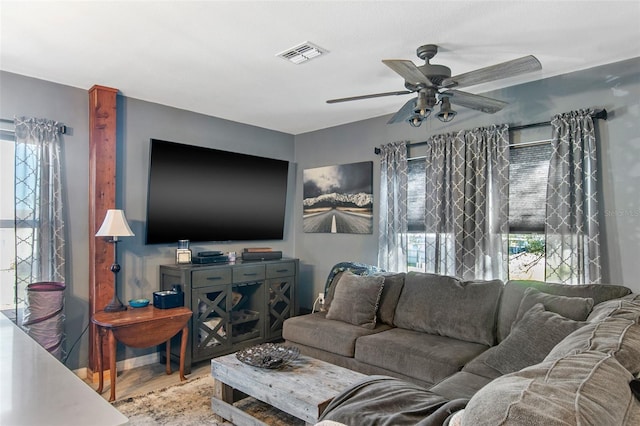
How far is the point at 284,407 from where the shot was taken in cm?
217

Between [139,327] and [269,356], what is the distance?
1.23m

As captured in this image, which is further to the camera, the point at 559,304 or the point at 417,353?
the point at 417,353

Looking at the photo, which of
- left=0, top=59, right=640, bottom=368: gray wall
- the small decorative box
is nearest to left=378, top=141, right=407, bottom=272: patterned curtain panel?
left=0, top=59, right=640, bottom=368: gray wall

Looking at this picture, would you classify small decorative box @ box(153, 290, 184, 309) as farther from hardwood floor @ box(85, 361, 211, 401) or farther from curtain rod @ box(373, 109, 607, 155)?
curtain rod @ box(373, 109, 607, 155)

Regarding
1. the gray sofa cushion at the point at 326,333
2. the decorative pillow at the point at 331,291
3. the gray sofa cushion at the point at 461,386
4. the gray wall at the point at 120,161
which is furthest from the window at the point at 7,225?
the gray sofa cushion at the point at 461,386

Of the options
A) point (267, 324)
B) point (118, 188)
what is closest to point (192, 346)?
point (267, 324)

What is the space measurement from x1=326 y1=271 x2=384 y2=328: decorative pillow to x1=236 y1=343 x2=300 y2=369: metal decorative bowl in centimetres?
83

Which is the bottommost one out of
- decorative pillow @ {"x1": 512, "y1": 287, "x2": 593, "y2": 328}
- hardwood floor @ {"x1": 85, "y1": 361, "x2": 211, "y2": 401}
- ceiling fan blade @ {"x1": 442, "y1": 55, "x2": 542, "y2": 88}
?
hardwood floor @ {"x1": 85, "y1": 361, "x2": 211, "y2": 401}

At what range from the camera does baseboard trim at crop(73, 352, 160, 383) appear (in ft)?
11.2

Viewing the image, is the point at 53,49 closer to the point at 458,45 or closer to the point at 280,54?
the point at 280,54

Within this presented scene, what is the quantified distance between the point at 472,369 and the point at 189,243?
2.96m

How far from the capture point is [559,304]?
2494 mm

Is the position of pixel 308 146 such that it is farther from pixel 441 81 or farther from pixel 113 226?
pixel 441 81

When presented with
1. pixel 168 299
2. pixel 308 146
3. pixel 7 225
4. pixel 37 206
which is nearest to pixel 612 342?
pixel 168 299
